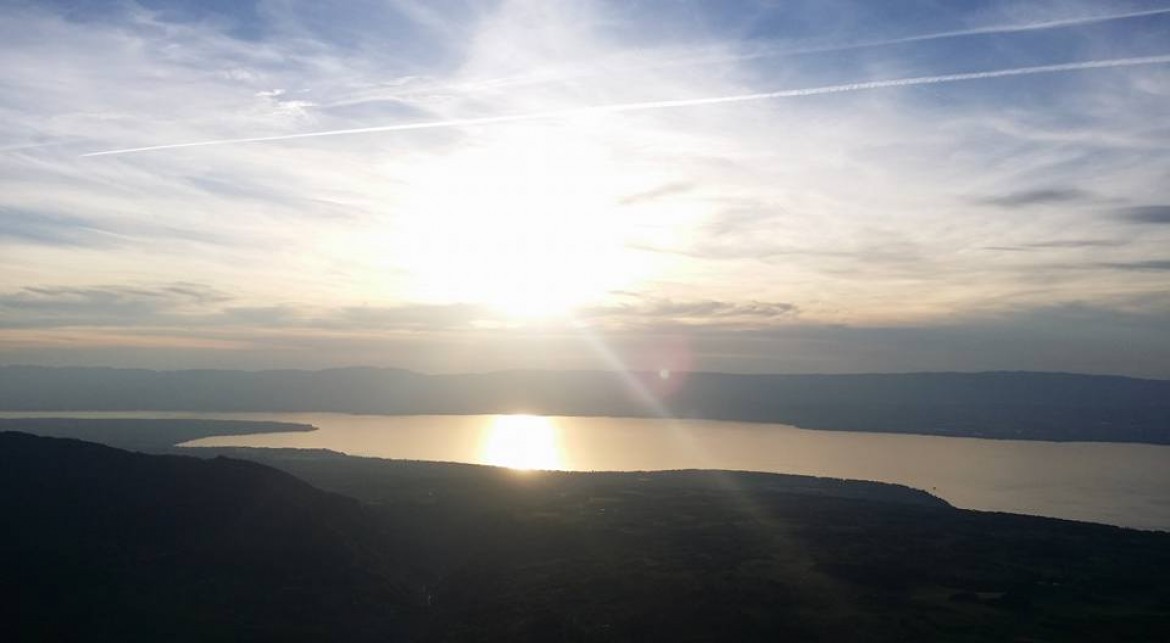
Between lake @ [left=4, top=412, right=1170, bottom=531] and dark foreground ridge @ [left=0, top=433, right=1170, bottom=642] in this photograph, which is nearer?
dark foreground ridge @ [left=0, top=433, right=1170, bottom=642]

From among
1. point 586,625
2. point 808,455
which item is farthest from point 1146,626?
point 808,455

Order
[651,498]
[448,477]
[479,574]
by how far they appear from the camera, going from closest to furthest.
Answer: [479,574]
[651,498]
[448,477]

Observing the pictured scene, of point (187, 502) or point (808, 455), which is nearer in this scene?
point (187, 502)

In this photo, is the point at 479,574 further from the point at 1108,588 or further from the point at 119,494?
the point at 1108,588

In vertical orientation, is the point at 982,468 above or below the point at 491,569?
above

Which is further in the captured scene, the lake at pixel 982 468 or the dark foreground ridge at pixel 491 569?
the lake at pixel 982 468

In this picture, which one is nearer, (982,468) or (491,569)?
(491,569)

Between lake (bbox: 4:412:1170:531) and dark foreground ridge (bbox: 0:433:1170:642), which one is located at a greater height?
lake (bbox: 4:412:1170:531)

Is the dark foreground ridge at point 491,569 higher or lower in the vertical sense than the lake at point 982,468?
lower
